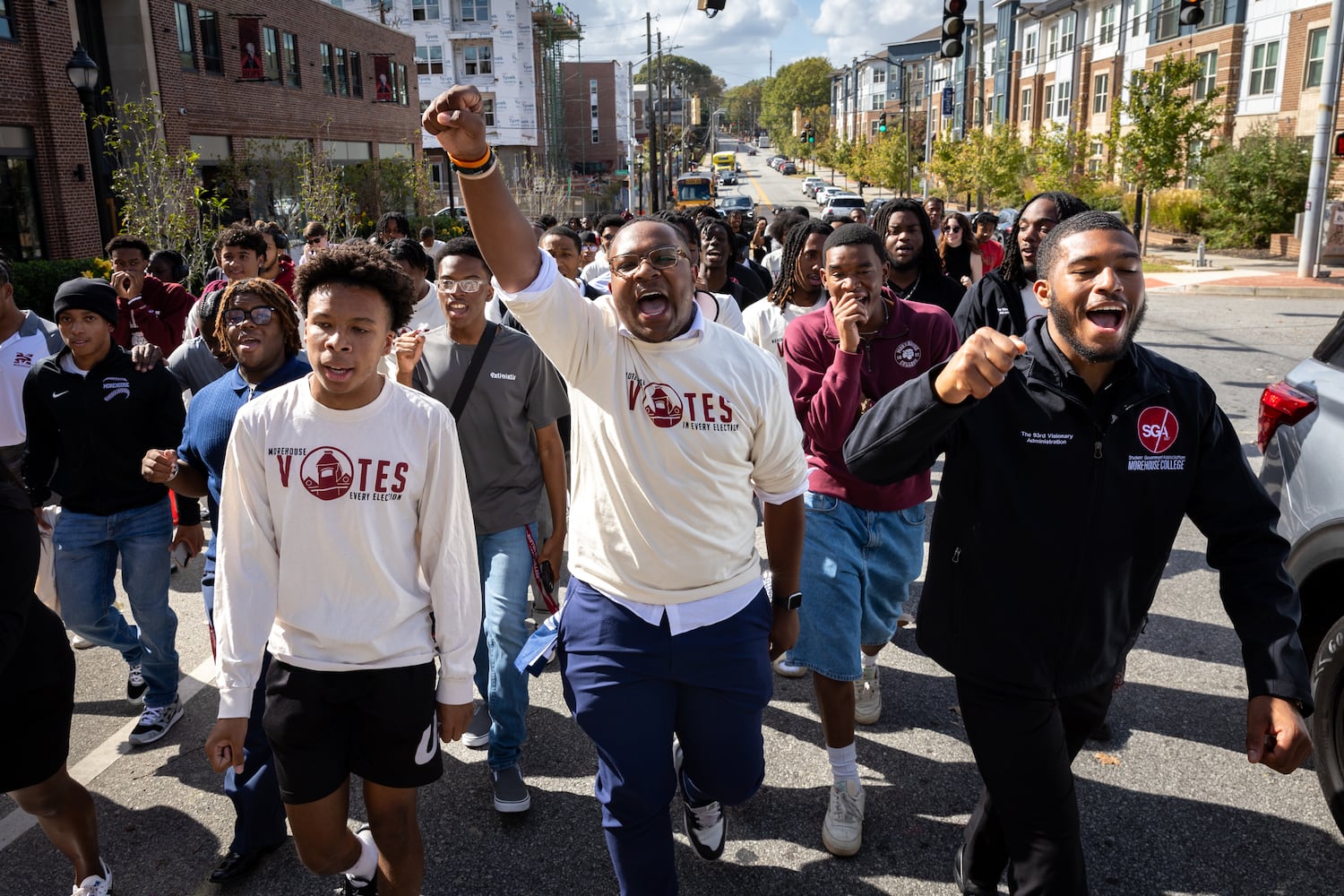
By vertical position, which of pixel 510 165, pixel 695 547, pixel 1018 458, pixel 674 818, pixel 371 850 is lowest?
pixel 674 818

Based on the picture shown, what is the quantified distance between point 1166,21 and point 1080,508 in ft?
159

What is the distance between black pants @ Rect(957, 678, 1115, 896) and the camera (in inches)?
107

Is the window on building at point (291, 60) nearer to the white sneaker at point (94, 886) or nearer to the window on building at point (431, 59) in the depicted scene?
the window on building at point (431, 59)

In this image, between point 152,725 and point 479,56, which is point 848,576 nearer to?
point 152,725

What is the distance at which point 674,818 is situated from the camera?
3928 millimetres

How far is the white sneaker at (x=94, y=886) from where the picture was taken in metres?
3.31

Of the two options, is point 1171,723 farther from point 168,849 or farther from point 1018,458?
point 168,849

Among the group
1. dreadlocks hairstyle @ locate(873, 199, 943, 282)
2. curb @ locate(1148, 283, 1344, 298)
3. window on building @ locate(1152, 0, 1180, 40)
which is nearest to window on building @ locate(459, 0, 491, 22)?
window on building @ locate(1152, 0, 1180, 40)

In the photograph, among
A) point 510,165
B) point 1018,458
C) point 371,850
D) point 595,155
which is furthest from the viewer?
point 595,155

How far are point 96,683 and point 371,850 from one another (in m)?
2.71

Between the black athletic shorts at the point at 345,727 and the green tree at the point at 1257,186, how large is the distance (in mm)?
32472

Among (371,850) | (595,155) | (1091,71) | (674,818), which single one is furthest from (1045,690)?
(595,155)

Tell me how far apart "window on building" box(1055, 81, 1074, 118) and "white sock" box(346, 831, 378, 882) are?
5810 cm

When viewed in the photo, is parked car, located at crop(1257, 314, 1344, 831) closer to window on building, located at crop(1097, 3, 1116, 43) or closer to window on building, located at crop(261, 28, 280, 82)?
window on building, located at crop(261, 28, 280, 82)
